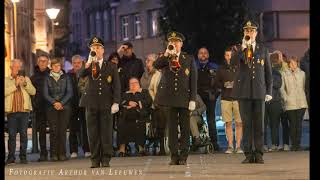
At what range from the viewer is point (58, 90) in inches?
800

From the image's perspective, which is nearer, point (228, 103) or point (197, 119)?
point (228, 103)

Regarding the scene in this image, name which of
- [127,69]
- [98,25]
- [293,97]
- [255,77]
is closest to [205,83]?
[127,69]

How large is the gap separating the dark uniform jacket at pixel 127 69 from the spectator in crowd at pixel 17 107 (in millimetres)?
2540

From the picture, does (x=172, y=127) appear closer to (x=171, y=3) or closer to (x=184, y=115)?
(x=184, y=115)

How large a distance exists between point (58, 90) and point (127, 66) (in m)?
2.00

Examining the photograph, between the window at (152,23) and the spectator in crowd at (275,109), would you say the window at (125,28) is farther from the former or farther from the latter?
the spectator in crowd at (275,109)

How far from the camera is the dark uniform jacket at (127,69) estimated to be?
71.4 ft

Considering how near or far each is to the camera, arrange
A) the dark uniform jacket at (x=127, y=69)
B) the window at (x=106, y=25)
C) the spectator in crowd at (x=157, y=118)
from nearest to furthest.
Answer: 1. the spectator in crowd at (x=157, y=118)
2. the dark uniform jacket at (x=127, y=69)
3. the window at (x=106, y=25)

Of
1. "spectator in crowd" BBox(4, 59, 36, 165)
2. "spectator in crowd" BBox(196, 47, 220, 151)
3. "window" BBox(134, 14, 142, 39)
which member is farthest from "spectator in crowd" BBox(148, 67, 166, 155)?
"window" BBox(134, 14, 142, 39)

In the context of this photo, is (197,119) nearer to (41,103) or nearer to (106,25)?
(41,103)

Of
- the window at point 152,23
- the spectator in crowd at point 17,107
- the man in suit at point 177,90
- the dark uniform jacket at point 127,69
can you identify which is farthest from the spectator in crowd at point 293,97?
the window at point 152,23

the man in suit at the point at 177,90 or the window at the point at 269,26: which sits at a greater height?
the window at the point at 269,26

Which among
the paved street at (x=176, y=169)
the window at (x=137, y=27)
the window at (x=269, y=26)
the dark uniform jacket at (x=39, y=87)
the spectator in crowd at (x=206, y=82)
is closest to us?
the paved street at (x=176, y=169)
